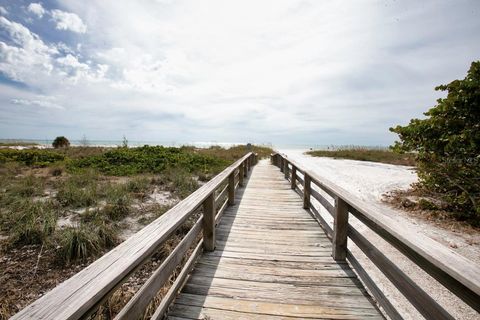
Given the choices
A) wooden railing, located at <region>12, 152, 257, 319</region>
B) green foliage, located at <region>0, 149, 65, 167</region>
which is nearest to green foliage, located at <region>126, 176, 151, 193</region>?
wooden railing, located at <region>12, 152, 257, 319</region>

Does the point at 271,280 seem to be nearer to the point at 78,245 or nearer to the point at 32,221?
the point at 78,245

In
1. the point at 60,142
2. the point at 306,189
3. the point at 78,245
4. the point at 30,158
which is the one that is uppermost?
the point at 60,142

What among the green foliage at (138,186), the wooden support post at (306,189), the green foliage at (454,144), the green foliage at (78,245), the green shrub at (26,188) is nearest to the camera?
the green foliage at (78,245)

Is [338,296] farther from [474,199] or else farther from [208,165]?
[208,165]

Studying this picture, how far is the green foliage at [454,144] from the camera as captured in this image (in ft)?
19.2

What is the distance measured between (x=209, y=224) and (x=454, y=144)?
22.2 ft

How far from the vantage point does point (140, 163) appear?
11.7 meters

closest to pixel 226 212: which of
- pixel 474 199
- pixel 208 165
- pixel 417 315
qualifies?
pixel 417 315

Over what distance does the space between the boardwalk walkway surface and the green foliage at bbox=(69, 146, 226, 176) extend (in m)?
7.44

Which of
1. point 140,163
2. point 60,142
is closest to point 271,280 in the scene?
point 140,163

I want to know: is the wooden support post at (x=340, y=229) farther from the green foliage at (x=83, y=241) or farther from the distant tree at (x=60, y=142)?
the distant tree at (x=60, y=142)

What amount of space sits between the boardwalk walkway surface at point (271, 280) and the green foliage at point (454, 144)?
455 centimetres

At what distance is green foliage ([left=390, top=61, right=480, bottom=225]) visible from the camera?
585 cm

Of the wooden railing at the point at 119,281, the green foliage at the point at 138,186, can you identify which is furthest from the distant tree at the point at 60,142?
the wooden railing at the point at 119,281
